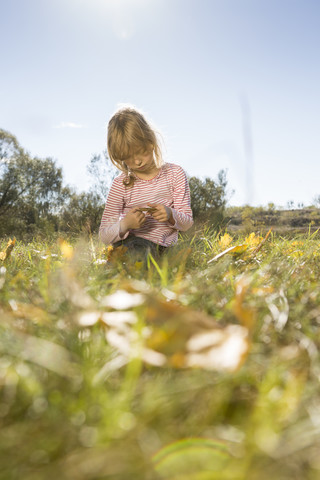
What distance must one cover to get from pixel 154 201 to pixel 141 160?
1.24ft

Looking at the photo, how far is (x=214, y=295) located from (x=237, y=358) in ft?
1.93

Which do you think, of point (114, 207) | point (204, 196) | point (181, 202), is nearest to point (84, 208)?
point (204, 196)

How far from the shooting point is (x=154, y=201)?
337 cm

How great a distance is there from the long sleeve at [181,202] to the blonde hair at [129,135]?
31 centimetres

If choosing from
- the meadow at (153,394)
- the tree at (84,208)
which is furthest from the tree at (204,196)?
the meadow at (153,394)

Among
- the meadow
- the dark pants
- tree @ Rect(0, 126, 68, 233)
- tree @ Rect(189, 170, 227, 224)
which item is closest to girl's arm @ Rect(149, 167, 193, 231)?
the dark pants

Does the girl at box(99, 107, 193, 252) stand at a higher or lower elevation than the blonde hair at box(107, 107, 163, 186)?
lower

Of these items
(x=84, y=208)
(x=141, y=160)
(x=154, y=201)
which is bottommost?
(x=84, y=208)

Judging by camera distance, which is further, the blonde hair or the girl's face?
the girl's face

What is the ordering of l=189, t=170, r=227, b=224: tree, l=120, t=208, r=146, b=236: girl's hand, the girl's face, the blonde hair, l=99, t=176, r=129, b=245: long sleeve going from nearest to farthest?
l=120, t=208, r=146, b=236: girl's hand → the blonde hair → the girl's face → l=99, t=176, r=129, b=245: long sleeve → l=189, t=170, r=227, b=224: tree

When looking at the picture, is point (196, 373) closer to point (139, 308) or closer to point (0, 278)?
point (139, 308)

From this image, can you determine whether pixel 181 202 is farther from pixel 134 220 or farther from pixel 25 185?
pixel 25 185

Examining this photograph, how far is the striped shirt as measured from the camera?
123 inches

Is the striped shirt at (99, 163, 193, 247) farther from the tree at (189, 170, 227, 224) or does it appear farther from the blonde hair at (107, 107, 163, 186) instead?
the tree at (189, 170, 227, 224)
